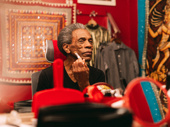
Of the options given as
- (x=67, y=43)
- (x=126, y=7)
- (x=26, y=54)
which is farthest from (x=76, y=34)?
(x=126, y=7)

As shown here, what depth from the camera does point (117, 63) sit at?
3.01m

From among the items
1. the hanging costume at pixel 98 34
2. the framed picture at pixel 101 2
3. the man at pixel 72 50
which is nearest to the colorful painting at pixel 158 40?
the hanging costume at pixel 98 34

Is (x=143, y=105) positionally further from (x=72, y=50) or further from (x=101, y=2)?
(x=101, y=2)

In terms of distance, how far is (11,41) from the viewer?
9.04 feet

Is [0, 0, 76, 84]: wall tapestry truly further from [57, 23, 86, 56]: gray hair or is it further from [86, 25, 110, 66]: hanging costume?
[57, 23, 86, 56]: gray hair

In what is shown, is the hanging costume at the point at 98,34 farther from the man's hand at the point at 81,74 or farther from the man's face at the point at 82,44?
the man's hand at the point at 81,74

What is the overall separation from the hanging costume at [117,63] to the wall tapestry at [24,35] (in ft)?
2.43

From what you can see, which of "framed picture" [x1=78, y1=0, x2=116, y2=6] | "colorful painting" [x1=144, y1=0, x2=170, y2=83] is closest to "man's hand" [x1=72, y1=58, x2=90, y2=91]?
"colorful painting" [x1=144, y1=0, x2=170, y2=83]

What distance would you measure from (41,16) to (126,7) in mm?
1453

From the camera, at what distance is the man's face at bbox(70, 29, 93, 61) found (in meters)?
1.54

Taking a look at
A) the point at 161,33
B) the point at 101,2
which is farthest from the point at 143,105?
the point at 101,2

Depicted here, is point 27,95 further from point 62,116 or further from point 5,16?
point 62,116

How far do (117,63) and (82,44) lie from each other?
5.03ft

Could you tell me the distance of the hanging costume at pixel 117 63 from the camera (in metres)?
2.94
